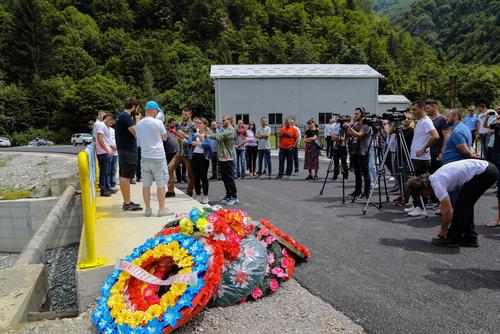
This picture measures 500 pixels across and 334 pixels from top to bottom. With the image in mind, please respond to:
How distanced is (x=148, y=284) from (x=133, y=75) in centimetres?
7975

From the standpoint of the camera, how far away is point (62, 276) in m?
8.71

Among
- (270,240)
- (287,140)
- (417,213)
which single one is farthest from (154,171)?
(287,140)

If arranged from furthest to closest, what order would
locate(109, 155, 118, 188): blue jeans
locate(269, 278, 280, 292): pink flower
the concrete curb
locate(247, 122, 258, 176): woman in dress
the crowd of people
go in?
locate(247, 122, 258, 176): woman in dress < locate(109, 155, 118, 188): blue jeans < the concrete curb < the crowd of people < locate(269, 278, 280, 292): pink flower

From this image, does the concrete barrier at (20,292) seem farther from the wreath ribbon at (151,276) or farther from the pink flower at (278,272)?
the pink flower at (278,272)

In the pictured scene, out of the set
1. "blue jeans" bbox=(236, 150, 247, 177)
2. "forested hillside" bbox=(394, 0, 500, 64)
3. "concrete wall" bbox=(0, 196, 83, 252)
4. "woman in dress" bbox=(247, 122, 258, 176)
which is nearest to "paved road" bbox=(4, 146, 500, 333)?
"blue jeans" bbox=(236, 150, 247, 177)

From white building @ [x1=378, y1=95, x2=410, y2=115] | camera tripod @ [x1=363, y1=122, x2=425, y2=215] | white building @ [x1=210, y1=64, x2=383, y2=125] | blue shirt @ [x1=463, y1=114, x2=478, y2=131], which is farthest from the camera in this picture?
white building @ [x1=378, y1=95, x2=410, y2=115]

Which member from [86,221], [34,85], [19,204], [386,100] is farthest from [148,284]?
[34,85]

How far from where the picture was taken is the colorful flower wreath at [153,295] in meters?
3.53

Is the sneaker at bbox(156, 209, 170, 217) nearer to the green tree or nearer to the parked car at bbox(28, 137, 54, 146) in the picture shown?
the parked car at bbox(28, 137, 54, 146)

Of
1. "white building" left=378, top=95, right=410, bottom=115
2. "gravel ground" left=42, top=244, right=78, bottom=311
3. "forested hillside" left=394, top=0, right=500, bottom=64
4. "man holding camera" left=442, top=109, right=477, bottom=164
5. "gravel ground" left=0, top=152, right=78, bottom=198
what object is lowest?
"gravel ground" left=42, top=244, right=78, bottom=311

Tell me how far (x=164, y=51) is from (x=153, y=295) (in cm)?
8467

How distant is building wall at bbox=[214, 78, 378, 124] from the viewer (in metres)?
42.0

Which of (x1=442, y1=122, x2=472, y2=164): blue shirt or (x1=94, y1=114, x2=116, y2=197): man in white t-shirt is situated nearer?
(x1=442, y1=122, x2=472, y2=164): blue shirt

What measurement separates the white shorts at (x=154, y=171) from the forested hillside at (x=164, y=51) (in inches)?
2008
